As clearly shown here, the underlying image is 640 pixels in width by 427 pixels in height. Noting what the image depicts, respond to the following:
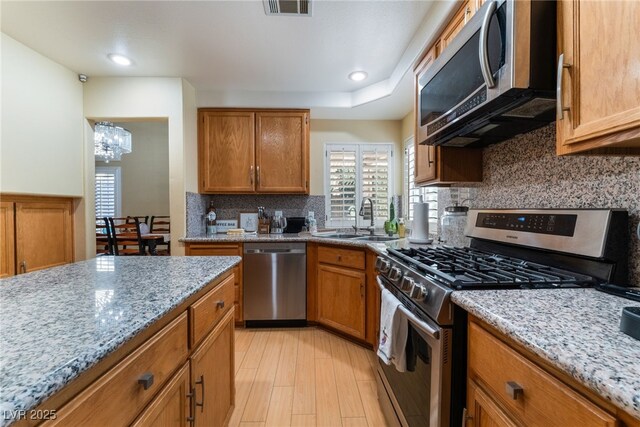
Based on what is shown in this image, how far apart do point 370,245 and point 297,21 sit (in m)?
1.65

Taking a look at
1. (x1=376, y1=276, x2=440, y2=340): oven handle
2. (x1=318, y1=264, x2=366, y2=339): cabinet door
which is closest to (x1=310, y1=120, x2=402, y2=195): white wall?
(x1=318, y1=264, x2=366, y2=339): cabinet door

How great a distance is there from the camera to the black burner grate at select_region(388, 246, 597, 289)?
92 centimetres

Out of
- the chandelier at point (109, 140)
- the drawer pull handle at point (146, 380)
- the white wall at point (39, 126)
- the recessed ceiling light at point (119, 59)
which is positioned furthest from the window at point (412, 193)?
the chandelier at point (109, 140)

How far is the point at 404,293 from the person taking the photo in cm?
126

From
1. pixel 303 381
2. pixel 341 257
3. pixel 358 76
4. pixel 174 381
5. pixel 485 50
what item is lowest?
pixel 303 381

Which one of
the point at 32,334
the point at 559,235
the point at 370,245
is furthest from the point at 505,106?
the point at 32,334

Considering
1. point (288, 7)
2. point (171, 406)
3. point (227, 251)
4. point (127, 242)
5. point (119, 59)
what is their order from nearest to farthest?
point (171, 406) < point (288, 7) < point (119, 59) < point (227, 251) < point (127, 242)

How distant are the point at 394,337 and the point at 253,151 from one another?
242 cm

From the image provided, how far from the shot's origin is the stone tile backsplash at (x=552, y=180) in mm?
948

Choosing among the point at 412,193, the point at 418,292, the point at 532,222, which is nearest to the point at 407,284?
the point at 418,292

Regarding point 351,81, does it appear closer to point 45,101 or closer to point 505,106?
point 505,106

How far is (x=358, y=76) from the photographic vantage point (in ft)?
8.84

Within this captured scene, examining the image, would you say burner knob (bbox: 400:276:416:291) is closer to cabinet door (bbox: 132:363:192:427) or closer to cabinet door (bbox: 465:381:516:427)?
cabinet door (bbox: 465:381:516:427)

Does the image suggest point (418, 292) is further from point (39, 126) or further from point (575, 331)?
point (39, 126)
